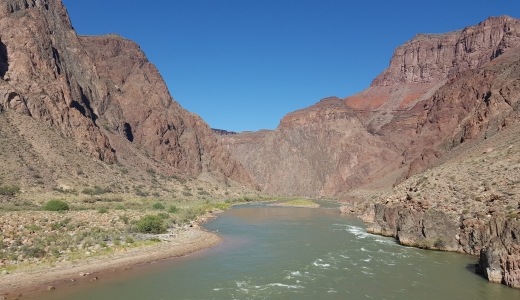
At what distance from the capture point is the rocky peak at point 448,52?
477 ft

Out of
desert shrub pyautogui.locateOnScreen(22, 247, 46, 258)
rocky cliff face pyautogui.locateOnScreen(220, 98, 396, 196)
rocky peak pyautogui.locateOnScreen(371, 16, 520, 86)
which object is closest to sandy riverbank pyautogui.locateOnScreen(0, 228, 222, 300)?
desert shrub pyautogui.locateOnScreen(22, 247, 46, 258)

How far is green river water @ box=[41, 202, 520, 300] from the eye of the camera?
1589 centimetres

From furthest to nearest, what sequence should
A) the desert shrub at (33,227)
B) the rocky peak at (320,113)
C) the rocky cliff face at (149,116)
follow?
the rocky peak at (320,113) < the rocky cliff face at (149,116) < the desert shrub at (33,227)

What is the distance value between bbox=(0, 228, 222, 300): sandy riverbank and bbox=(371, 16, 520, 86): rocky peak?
141224 millimetres

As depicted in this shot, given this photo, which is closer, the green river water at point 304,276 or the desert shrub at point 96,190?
the green river water at point 304,276

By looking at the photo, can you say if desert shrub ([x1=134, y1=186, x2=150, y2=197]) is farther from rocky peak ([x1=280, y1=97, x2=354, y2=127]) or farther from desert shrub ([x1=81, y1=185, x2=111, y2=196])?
rocky peak ([x1=280, y1=97, x2=354, y2=127])

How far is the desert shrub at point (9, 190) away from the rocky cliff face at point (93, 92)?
20.4 meters

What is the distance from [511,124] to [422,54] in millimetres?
161725

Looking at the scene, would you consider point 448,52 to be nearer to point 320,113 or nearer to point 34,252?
point 320,113

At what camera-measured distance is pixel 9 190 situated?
41.9 metres

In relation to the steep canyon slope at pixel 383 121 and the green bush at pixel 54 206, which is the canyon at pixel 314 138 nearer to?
the steep canyon slope at pixel 383 121

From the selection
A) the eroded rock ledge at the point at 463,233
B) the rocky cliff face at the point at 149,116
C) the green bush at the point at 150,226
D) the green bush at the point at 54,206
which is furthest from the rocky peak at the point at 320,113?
the green bush at the point at 150,226

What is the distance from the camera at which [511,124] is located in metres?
41.4

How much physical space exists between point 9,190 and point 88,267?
30.7m
